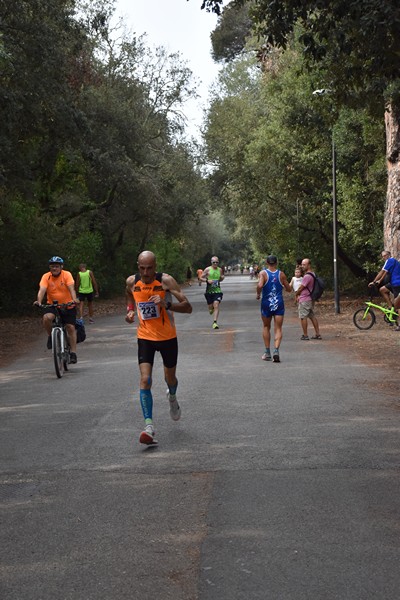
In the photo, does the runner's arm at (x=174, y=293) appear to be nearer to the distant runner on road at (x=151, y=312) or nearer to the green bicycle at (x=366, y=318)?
the distant runner on road at (x=151, y=312)

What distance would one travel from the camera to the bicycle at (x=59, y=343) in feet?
42.9

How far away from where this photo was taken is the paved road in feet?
13.7

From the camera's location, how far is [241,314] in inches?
1162

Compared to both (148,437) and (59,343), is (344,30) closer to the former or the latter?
(59,343)

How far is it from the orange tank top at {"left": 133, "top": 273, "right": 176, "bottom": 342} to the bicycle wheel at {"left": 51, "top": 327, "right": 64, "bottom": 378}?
199 inches

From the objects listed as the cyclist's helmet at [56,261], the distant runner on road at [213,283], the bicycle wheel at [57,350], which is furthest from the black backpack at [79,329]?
the distant runner on road at [213,283]

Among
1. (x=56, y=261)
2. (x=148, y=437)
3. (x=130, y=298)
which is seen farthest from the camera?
(x=56, y=261)

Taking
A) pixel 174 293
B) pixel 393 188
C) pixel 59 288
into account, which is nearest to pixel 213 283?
pixel 393 188

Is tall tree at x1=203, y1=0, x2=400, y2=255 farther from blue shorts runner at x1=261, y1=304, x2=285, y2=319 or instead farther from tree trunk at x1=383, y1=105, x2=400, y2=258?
tree trunk at x1=383, y1=105, x2=400, y2=258

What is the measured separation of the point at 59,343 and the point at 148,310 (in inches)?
213

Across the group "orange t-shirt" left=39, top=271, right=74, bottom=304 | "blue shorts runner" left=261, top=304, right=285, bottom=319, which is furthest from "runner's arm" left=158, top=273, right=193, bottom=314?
"blue shorts runner" left=261, top=304, right=285, bottom=319

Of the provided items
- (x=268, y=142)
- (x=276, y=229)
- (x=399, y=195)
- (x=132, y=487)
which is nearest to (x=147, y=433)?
(x=132, y=487)

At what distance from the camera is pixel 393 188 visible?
2386 centimetres

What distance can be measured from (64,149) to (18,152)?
2.15 m
